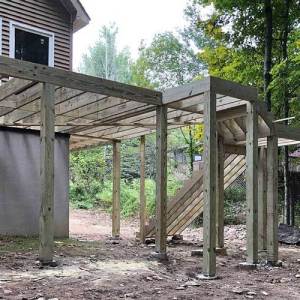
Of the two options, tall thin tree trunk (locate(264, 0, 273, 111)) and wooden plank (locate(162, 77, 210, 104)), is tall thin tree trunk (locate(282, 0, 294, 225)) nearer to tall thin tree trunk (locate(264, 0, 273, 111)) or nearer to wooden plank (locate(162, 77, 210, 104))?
tall thin tree trunk (locate(264, 0, 273, 111))

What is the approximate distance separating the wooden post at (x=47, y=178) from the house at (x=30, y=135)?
2147 mm

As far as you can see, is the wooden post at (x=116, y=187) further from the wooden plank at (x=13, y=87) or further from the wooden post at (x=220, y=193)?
the wooden plank at (x=13, y=87)

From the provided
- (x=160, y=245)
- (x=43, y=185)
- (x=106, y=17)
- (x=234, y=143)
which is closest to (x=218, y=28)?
(x=234, y=143)

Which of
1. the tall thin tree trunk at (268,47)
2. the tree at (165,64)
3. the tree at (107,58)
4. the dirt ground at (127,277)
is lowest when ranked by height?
the dirt ground at (127,277)

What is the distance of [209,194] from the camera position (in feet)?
19.5

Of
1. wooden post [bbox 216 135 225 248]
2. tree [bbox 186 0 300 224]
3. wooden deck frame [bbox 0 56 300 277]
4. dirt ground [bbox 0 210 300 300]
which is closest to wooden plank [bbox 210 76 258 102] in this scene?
wooden deck frame [bbox 0 56 300 277]

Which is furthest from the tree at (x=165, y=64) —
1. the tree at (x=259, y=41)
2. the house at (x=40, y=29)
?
the house at (x=40, y=29)

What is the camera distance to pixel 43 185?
5.84 m

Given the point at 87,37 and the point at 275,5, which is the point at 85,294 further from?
the point at 87,37

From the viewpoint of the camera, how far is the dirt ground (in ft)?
15.5

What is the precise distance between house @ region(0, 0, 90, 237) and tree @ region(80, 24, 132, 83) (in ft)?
93.7

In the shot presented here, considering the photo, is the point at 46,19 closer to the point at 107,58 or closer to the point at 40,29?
the point at 40,29

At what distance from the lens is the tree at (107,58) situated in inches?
1629

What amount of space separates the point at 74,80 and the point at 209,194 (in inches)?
99.1
